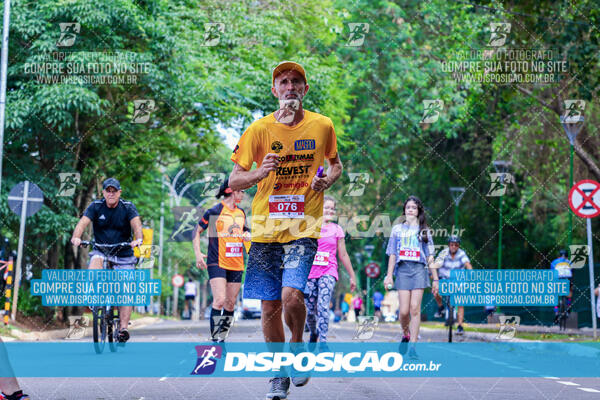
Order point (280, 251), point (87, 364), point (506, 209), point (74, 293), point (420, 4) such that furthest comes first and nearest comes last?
point (506, 209) → point (420, 4) → point (74, 293) → point (87, 364) → point (280, 251)

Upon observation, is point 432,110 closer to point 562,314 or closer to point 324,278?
point 562,314

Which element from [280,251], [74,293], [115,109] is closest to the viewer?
[280,251]

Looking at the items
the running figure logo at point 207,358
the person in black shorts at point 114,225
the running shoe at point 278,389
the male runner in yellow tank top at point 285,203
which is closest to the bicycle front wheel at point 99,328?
the person in black shorts at point 114,225

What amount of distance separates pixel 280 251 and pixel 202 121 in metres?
19.6

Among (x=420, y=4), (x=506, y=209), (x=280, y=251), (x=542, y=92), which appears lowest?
(x=280, y=251)

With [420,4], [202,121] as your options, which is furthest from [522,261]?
[202,121]

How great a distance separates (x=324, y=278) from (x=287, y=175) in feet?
17.3

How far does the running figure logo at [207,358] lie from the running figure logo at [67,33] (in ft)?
39.8

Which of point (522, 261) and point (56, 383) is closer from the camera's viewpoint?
point (56, 383)

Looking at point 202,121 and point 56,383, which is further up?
point 202,121

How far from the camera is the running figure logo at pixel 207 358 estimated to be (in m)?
9.83

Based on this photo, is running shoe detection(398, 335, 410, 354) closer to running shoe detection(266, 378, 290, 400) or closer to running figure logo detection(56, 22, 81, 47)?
running shoe detection(266, 378, 290, 400)

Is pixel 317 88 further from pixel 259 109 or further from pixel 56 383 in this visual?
pixel 56 383

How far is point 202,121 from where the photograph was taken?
2575cm
